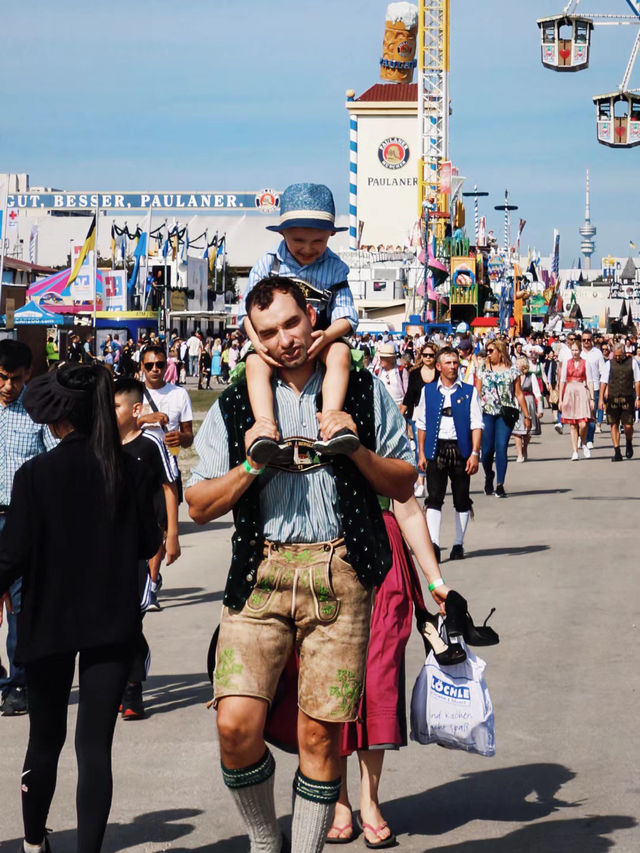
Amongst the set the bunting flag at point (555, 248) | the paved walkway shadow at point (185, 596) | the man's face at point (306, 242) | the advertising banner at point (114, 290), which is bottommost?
the paved walkway shadow at point (185, 596)

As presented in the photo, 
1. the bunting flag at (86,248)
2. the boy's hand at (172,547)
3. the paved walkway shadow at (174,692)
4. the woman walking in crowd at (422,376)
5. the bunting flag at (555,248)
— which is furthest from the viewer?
the bunting flag at (555,248)

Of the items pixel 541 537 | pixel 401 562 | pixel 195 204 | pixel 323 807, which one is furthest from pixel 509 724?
pixel 195 204

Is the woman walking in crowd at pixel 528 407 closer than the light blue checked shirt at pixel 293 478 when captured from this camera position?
No

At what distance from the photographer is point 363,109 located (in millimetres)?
133500

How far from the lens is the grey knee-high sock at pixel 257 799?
13.3 feet

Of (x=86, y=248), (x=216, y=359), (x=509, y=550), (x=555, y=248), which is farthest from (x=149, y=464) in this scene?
(x=555, y=248)

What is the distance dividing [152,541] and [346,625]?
30.4 inches

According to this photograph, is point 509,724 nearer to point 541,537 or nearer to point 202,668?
point 202,668

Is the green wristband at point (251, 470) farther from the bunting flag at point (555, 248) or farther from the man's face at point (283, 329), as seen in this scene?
the bunting flag at point (555, 248)

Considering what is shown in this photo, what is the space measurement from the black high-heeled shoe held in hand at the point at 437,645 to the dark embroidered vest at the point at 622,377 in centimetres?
1768

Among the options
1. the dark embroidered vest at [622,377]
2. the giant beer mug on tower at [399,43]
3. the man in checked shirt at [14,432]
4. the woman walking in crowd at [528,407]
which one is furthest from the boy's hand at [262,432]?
the giant beer mug on tower at [399,43]

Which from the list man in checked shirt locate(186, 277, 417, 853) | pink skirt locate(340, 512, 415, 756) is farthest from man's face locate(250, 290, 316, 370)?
pink skirt locate(340, 512, 415, 756)

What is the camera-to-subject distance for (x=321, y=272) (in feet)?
15.4

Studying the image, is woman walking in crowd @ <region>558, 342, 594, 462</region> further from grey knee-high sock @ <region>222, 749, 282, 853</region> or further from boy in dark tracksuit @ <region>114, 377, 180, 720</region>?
grey knee-high sock @ <region>222, 749, 282, 853</region>
